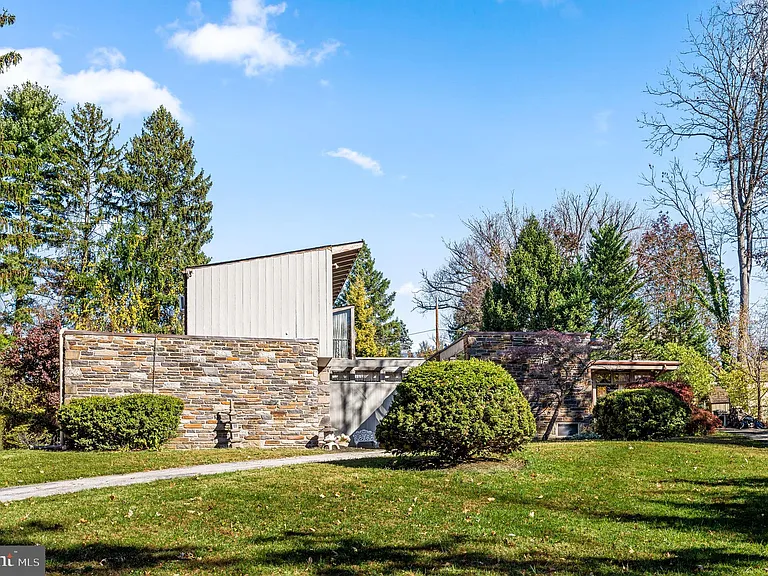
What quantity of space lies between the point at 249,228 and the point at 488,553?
18.6m

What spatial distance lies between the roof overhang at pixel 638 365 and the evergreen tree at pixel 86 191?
2292 centimetres

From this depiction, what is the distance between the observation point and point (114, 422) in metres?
14.4

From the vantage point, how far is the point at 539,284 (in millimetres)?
24906

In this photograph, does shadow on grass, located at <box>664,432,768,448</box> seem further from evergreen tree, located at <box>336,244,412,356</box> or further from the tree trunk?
evergreen tree, located at <box>336,244,412,356</box>

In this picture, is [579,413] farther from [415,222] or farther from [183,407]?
[183,407]

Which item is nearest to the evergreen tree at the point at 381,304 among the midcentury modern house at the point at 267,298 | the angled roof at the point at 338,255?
the angled roof at the point at 338,255

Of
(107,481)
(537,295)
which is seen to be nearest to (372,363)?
(537,295)

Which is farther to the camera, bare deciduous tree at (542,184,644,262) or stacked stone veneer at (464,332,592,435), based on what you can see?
bare deciduous tree at (542,184,644,262)

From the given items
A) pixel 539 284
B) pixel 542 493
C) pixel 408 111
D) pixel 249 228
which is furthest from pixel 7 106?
pixel 542 493

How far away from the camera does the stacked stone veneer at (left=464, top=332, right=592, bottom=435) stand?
20.5 meters

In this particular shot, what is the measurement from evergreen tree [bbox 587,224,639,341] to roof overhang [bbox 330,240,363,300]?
31.5 feet

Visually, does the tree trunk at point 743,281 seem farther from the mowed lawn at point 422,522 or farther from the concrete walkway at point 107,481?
the concrete walkway at point 107,481

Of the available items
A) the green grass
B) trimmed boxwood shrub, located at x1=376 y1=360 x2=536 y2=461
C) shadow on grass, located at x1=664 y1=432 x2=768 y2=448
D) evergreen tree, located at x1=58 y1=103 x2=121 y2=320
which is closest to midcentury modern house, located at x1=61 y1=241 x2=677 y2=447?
the green grass

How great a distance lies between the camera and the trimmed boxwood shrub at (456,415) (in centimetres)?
995
